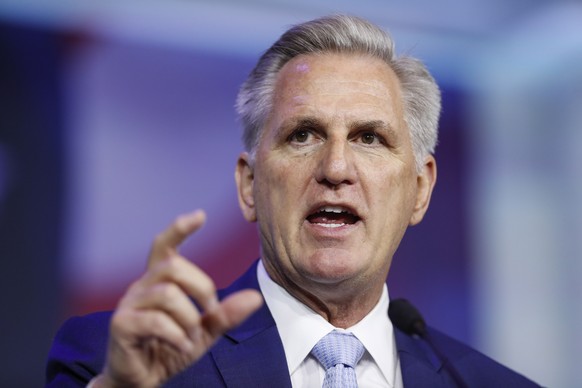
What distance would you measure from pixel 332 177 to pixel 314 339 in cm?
37

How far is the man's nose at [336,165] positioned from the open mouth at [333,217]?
0.06 meters

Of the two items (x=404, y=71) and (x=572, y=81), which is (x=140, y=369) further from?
(x=572, y=81)

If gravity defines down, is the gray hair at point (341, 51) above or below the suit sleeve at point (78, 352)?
above

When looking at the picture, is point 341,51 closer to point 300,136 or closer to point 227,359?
point 300,136

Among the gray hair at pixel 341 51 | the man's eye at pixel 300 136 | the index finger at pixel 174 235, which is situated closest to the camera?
the index finger at pixel 174 235

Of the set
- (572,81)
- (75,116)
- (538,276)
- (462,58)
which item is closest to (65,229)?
(75,116)

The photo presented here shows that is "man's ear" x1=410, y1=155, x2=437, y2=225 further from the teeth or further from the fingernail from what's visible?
the fingernail

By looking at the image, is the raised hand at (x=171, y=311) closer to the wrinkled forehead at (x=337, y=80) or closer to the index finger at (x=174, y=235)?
the index finger at (x=174, y=235)

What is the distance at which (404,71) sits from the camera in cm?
205

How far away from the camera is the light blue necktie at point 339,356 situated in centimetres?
170

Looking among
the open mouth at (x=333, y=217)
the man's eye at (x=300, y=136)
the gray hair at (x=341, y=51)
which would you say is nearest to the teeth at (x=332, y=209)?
the open mouth at (x=333, y=217)

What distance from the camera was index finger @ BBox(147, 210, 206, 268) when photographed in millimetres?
1122

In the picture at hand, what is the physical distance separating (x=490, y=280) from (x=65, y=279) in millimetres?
2208

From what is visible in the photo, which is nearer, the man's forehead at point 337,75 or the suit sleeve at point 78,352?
the suit sleeve at point 78,352
